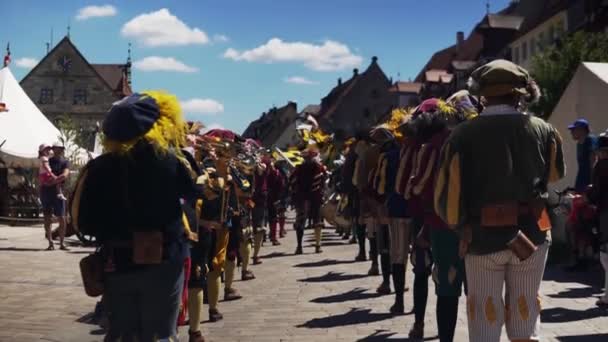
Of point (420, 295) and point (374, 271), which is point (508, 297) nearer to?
point (420, 295)

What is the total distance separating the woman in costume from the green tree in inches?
897

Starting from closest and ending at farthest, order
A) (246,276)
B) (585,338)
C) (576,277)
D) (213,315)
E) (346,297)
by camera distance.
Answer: (585,338), (213,315), (346,297), (576,277), (246,276)

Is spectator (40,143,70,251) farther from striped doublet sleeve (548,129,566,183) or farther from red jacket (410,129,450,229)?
striped doublet sleeve (548,129,566,183)

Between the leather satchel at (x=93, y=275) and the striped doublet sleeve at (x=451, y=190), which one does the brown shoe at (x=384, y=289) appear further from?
the leather satchel at (x=93, y=275)

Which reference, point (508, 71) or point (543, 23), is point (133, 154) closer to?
point (508, 71)

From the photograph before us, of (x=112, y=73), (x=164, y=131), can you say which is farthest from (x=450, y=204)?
(x=112, y=73)

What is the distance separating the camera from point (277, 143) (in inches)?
3477

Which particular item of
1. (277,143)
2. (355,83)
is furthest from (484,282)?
(277,143)

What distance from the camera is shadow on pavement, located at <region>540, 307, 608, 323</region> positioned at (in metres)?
6.34

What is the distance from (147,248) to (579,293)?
223 inches

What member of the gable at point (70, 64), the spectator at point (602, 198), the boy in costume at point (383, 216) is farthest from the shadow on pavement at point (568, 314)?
the gable at point (70, 64)

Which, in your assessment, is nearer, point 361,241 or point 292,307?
point 292,307

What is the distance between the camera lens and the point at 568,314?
6562 millimetres

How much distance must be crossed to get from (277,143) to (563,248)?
77.5 m
